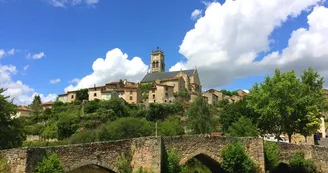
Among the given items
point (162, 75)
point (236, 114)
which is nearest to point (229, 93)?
point (162, 75)

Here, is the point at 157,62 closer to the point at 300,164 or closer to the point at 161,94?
the point at 161,94

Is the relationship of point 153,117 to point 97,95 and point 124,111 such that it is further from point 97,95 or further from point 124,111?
point 97,95

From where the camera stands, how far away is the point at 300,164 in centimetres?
2331

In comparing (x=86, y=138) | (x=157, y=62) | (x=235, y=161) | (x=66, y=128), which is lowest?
(x=235, y=161)

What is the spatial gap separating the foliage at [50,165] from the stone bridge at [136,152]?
0.60 feet

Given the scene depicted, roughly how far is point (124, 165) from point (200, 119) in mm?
34961

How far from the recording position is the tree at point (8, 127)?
24562mm

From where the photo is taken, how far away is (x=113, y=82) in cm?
9706

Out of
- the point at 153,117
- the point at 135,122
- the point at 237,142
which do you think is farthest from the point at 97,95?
the point at 237,142

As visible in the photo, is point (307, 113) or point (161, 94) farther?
point (161, 94)

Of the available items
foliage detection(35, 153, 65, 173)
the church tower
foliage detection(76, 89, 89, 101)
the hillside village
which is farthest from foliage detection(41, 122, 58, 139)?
the church tower

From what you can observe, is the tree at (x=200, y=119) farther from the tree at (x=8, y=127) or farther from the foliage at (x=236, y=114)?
the tree at (x=8, y=127)

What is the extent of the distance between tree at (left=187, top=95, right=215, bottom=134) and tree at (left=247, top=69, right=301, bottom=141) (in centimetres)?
1521

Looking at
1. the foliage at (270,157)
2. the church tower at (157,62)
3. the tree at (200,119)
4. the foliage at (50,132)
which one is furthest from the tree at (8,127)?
the church tower at (157,62)
